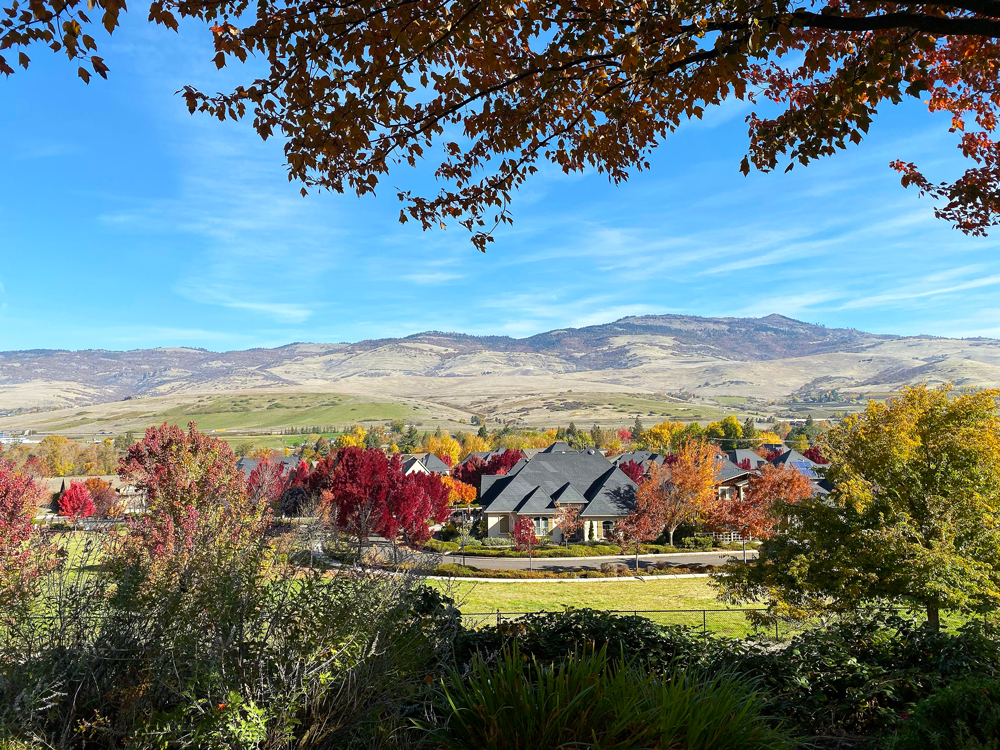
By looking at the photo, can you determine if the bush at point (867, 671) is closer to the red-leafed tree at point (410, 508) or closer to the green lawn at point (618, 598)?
the green lawn at point (618, 598)

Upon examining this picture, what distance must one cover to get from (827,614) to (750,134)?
1238cm

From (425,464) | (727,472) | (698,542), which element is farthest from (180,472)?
(425,464)

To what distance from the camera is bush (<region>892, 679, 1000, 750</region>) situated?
12.9ft

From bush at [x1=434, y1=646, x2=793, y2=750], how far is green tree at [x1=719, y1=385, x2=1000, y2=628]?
10.2 metres

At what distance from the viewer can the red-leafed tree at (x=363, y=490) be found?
110 ft

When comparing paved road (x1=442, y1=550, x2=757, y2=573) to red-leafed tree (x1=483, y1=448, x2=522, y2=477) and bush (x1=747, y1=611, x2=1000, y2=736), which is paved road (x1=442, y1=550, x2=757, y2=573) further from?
bush (x1=747, y1=611, x2=1000, y2=736)

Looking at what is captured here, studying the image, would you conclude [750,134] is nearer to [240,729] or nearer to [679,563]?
[240,729]

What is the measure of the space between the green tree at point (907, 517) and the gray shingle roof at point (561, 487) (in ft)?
105

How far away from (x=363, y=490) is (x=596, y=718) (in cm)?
3239

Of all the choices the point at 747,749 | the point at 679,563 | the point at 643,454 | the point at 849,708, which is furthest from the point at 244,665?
the point at 643,454

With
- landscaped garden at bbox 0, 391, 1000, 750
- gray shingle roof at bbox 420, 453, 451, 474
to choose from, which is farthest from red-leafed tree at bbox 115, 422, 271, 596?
gray shingle roof at bbox 420, 453, 451, 474

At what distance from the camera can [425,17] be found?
4.55 m

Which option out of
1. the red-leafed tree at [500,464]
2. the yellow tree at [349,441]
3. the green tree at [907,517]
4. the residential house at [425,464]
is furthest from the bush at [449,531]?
the green tree at [907,517]

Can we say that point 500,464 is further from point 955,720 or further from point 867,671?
point 955,720
